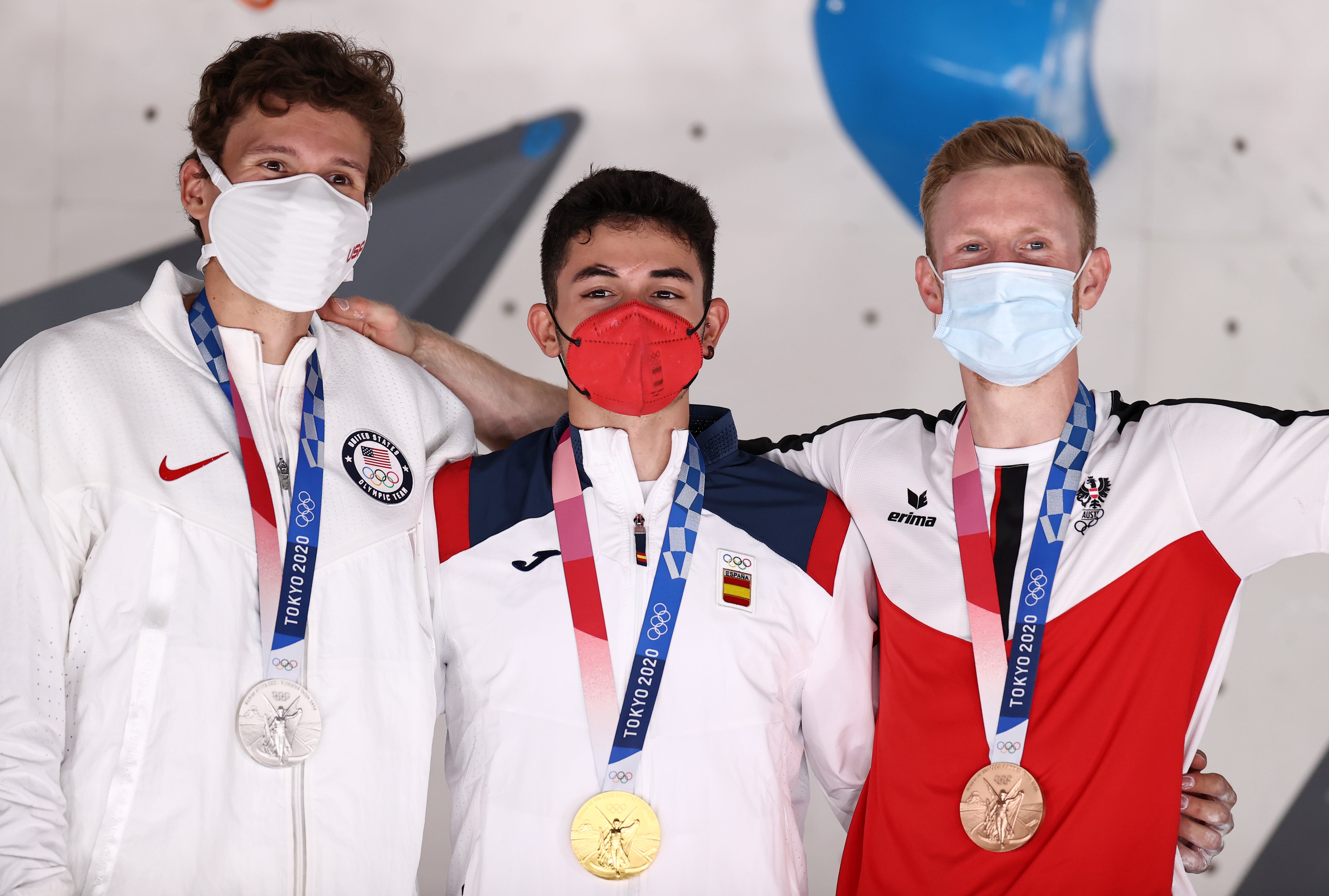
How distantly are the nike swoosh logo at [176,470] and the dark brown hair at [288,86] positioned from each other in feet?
2.14


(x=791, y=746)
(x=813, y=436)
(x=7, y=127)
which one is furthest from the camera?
(x=7, y=127)

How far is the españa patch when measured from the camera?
2.23m

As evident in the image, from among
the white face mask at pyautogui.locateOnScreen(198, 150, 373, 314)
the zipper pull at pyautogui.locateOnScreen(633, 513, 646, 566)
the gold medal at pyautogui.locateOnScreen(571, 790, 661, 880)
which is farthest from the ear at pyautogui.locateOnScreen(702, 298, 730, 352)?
the gold medal at pyautogui.locateOnScreen(571, 790, 661, 880)

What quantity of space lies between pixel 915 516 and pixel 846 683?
41 centimetres

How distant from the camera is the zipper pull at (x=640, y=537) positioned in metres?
2.21

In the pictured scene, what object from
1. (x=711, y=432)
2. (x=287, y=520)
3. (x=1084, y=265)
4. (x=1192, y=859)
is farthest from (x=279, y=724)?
(x=1084, y=265)

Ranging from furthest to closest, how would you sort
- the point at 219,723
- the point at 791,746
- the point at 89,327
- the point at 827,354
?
the point at 827,354 → the point at 791,746 → the point at 89,327 → the point at 219,723

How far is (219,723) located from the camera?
6.30ft

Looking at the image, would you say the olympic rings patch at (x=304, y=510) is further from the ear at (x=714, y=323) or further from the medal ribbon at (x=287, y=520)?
the ear at (x=714, y=323)

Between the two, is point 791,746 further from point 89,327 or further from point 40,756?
point 89,327

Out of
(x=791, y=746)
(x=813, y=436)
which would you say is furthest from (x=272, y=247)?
(x=791, y=746)

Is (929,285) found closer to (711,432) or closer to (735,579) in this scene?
(711,432)

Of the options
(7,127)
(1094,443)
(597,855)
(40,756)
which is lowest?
(597,855)

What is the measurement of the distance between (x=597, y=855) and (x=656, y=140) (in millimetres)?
3251
